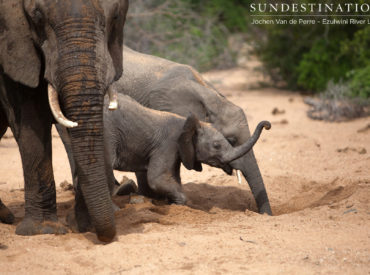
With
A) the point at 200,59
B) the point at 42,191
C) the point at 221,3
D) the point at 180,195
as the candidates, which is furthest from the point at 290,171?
the point at 221,3

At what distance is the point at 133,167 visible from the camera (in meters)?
6.51

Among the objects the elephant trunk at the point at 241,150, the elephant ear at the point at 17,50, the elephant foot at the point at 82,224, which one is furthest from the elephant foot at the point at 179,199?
the elephant ear at the point at 17,50

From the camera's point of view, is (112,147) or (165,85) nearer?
(112,147)

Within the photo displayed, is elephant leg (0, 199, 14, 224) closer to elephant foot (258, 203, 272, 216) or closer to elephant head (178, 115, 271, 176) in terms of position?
elephant head (178, 115, 271, 176)

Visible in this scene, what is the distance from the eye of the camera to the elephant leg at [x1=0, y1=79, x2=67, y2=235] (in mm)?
4711

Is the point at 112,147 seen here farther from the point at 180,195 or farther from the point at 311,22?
the point at 311,22

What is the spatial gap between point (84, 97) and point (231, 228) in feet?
5.49

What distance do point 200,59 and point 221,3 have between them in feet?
28.5

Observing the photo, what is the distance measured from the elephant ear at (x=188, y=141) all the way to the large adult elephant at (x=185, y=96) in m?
0.46

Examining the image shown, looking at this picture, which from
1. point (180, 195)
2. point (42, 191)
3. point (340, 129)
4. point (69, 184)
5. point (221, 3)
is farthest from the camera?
point (221, 3)

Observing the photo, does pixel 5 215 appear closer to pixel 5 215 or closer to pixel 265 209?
pixel 5 215

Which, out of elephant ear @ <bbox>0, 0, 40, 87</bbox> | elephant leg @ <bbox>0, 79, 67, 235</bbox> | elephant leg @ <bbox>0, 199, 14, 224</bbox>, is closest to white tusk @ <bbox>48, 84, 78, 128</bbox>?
elephant ear @ <bbox>0, 0, 40, 87</bbox>

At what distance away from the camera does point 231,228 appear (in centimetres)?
503

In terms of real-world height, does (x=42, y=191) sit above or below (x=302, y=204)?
above
